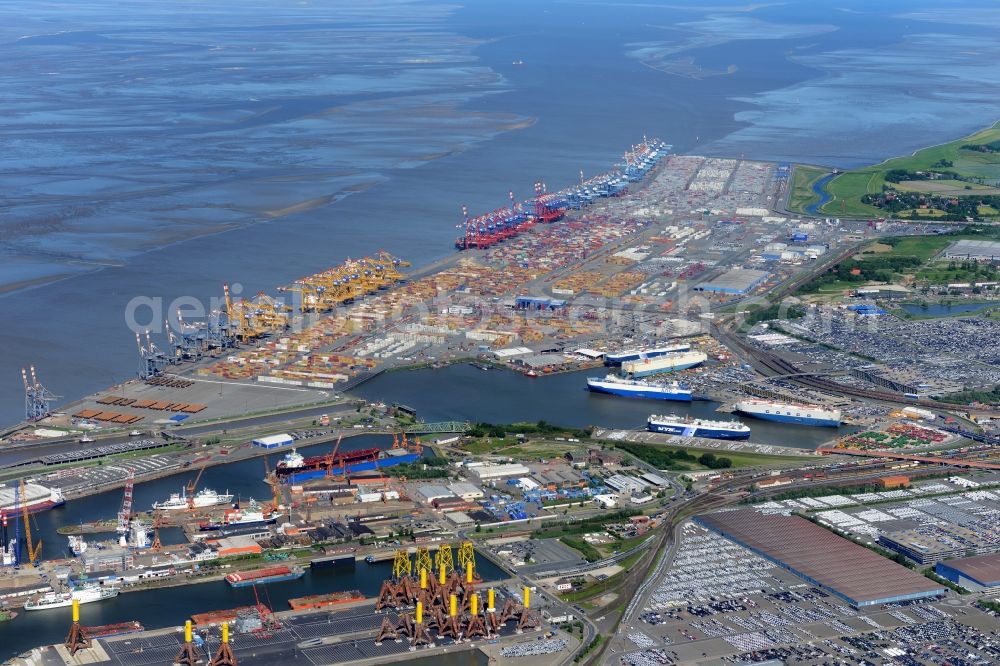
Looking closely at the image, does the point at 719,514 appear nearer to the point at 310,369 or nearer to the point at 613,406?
the point at 613,406

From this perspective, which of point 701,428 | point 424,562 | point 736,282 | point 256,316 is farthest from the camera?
point 736,282

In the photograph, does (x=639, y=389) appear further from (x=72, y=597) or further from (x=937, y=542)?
(x=72, y=597)

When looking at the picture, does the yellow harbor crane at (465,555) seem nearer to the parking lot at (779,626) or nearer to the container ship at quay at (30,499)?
the parking lot at (779,626)

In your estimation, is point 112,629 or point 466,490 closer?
point 112,629

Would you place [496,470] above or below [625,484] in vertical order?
above

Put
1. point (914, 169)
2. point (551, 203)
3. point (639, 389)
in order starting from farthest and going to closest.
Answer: point (914, 169) → point (551, 203) → point (639, 389)

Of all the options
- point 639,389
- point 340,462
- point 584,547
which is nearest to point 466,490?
point 340,462

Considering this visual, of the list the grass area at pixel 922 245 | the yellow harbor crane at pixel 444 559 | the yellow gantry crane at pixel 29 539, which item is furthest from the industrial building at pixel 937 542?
the grass area at pixel 922 245

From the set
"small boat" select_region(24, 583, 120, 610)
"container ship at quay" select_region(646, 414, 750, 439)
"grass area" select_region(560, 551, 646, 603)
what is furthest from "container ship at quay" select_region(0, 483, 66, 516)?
"container ship at quay" select_region(646, 414, 750, 439)
